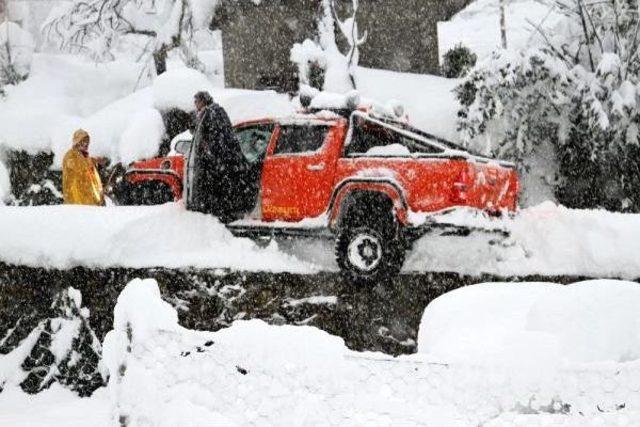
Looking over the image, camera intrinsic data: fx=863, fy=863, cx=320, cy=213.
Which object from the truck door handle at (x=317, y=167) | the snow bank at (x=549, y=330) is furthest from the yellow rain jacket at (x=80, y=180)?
the snow bank at (x=549, y=330)

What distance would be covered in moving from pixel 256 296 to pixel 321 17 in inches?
352

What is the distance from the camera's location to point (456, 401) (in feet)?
8.36

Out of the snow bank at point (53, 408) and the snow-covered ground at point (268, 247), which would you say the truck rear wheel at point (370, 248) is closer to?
the snow-covered ground at point (268, 247)

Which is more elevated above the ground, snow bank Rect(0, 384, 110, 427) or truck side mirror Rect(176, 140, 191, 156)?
truck side mirror Rect(176, 140, 191, 156)

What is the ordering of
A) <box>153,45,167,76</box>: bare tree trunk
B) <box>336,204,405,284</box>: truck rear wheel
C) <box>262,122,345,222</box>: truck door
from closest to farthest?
<box>336,204,405,284</box>: truck rear wheel < <box>262,122,345,222</box>: truck door < <box>153,45,167,76</box>: bare tree trunk

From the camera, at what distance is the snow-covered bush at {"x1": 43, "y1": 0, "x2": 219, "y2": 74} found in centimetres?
1541

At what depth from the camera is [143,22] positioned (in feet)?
54.4

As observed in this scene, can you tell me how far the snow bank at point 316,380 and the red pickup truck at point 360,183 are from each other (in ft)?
11.3

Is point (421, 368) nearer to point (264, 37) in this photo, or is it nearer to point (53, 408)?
point (53, 408)

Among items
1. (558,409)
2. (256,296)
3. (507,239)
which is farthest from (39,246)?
(558,409)

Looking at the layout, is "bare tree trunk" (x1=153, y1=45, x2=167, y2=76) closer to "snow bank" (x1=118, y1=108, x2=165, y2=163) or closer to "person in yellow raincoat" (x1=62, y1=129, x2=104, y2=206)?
"snow bank" (x1=118, y1=108, x2=165, y2=163)

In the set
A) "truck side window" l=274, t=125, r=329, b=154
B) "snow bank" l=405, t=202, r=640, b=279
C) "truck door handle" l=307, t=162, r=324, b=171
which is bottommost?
"snow bank" l=405, t=202, r=640, b=279

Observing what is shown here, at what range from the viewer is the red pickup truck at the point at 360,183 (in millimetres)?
6879

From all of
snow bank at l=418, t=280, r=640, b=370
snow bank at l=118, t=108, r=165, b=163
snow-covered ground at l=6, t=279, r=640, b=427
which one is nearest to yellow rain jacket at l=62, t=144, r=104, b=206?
snow bank at l=118, t=108, r=165, b=163
